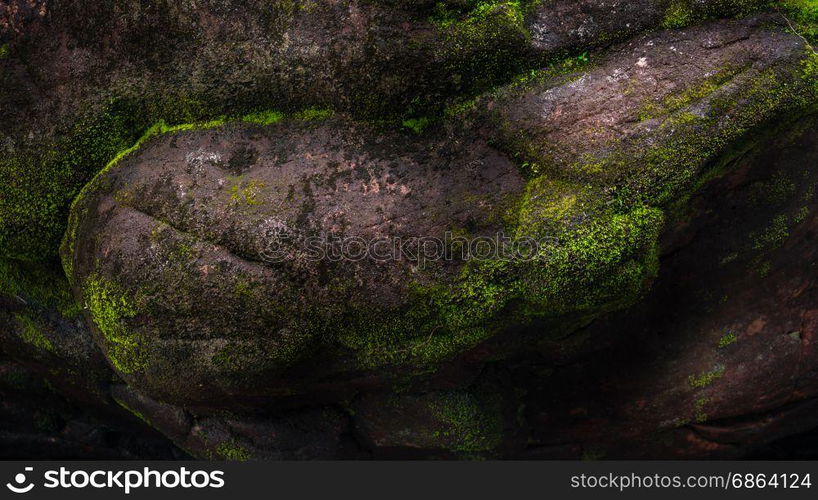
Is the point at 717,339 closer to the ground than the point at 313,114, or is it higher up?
closer to the ground

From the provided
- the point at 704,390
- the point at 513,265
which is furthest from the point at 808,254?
the point at 513,265

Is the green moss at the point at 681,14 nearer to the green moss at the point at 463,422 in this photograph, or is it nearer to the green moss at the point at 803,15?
the green moss at the point at 803,15

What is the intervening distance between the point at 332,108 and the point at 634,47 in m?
1.85

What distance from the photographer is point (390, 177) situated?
3.97 m

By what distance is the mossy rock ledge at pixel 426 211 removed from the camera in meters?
3.79

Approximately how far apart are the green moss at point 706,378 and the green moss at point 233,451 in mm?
3323

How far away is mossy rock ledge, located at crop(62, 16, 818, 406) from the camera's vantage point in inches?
149

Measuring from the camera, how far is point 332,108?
4.12 metres

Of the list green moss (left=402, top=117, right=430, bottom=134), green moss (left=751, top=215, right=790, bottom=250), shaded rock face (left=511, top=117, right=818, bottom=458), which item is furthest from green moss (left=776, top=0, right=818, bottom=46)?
green moss (left=402, top=117, right=430, bottom=134)

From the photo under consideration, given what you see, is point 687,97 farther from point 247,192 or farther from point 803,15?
point 247,192

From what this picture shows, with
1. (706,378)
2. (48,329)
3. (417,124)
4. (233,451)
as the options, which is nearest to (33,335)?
(48,329)

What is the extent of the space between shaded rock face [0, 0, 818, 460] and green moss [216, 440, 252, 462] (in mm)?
441

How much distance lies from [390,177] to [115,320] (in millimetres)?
1885

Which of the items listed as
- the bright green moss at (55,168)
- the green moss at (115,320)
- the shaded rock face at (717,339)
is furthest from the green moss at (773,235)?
the bright green moss at (55,168)
